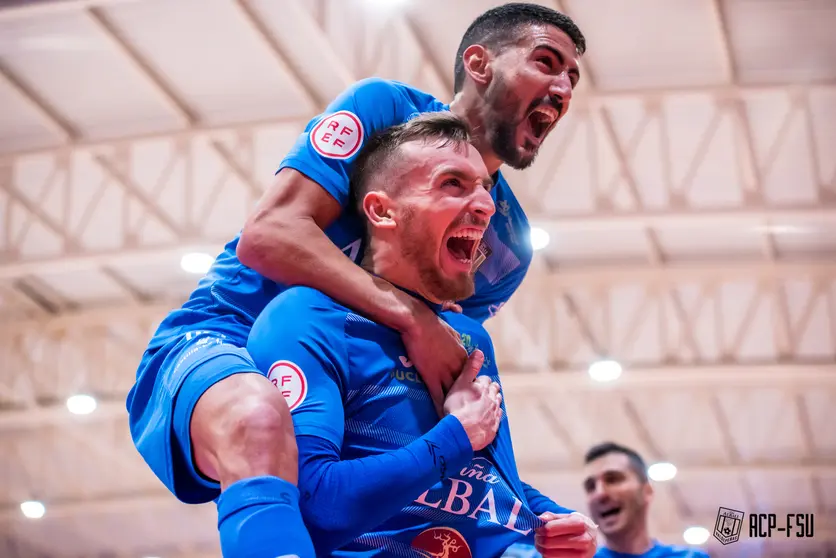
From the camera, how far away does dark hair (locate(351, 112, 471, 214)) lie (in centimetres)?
322

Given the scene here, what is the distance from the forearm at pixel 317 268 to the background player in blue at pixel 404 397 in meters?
0.04

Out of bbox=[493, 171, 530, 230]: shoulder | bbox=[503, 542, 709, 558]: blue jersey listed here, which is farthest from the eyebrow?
bbox=[503, 542, 709, 558]: blue jersey

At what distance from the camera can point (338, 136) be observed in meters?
3.30

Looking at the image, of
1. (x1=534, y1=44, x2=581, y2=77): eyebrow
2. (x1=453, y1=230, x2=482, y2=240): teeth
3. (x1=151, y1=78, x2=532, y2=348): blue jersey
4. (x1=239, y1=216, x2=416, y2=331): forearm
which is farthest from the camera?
(x1=534, y1=44, x2=581, y2=77): eyebrow

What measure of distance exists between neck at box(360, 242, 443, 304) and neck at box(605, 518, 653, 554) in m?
4.16

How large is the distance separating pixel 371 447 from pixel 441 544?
31cm

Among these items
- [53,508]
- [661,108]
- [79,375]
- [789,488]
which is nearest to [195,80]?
[661,108]

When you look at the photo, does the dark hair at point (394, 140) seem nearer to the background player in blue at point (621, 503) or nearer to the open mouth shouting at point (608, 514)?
the background player in blue at point (621, 503)

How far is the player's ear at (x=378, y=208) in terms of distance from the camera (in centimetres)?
313

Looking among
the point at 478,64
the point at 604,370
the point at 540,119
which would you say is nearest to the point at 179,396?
the point at 540,119

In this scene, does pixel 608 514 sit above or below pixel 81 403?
below

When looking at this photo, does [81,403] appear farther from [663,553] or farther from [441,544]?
[441,544]

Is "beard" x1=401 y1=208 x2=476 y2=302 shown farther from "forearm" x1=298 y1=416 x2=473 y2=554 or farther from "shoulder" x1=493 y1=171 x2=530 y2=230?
"shoulder" x1=493 y1=171 x2=530 y2=230

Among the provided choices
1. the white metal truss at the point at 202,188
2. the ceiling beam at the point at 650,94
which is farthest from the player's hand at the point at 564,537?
the white metal truss at the point at 202,188
